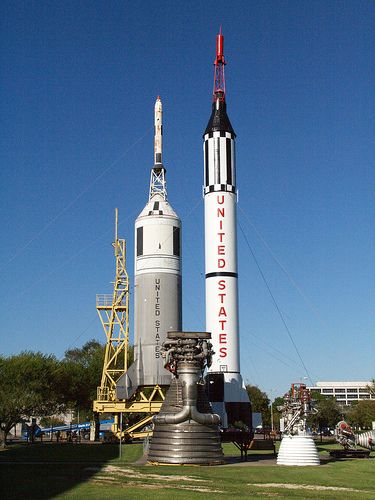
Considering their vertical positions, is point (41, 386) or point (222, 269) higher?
point (222, 269)

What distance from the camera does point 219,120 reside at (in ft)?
177

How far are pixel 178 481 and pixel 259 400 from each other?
307 ft

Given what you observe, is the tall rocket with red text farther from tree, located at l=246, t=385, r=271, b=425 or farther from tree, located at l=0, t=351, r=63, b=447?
tree, located at l=246, t=385, r=271, b=425

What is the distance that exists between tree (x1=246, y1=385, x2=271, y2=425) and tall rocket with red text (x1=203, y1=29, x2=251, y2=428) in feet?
219

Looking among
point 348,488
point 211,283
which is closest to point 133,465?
point 348,488

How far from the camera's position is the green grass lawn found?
23.3 meters

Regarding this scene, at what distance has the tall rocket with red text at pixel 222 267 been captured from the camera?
49.9 m

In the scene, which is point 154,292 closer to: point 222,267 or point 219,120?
point 222,267

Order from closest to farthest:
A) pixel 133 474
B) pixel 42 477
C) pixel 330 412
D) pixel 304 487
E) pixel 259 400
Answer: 1. pixel 304 487
2. pixel 42 477
3. pixel 133 474
4. pixel 330 412
5. pixel 259 400

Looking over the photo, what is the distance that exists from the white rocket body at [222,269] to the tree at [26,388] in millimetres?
19530

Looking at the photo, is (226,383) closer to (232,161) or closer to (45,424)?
(232,161)

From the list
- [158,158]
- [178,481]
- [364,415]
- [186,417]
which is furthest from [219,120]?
[364,415]

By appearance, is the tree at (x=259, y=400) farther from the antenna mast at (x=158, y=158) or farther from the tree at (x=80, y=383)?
the antenna mast at (x=158, y=158)

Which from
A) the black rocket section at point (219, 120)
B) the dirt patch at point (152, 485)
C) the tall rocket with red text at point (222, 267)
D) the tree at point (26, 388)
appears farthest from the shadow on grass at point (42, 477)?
the black rocket section at point (219, 120)
